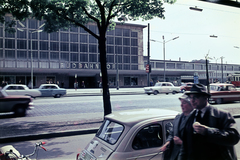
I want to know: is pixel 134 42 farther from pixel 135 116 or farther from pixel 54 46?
pixel 135 116

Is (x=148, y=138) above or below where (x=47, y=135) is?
above

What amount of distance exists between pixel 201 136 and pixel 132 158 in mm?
1114

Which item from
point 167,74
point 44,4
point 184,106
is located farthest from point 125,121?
point 167,74

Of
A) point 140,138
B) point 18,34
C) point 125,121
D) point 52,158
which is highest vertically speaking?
point 18,34

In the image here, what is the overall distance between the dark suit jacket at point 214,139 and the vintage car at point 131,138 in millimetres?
599

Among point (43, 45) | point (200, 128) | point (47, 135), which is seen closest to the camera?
point (200, 128)

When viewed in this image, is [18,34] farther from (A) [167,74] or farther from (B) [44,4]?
(B) [44,4]

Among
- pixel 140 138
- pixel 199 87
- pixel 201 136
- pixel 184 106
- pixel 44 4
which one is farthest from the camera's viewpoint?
pixel 44 4

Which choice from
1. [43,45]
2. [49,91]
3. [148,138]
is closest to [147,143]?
[148,138]

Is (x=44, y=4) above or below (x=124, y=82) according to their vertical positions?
above

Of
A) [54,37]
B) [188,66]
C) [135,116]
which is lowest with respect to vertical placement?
[135,116]

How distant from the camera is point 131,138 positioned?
2961 millimetres

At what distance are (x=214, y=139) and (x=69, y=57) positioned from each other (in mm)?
51749

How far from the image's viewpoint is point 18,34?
47.4 meters
